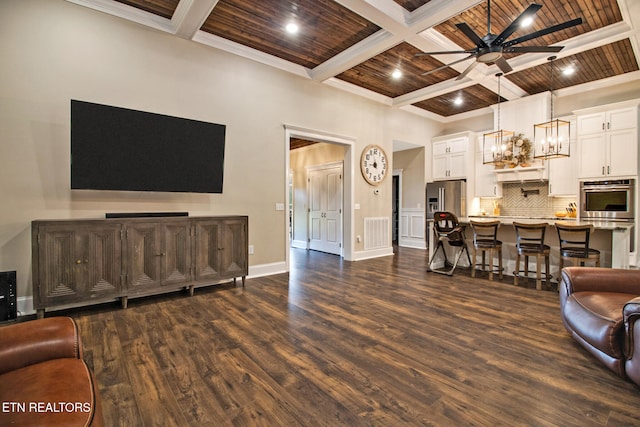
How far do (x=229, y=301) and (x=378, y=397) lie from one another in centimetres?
229

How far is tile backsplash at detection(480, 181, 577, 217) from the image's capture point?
6.44m

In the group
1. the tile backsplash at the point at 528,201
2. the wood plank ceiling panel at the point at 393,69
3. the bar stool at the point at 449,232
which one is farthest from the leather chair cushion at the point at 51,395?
the tile backsplash at the point at 528,201

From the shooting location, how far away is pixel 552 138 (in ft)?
15.8

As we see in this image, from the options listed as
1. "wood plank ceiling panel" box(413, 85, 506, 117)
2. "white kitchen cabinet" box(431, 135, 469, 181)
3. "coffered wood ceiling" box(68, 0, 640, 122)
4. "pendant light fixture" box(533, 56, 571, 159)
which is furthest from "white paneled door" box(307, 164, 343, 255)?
"pendant light fixture" box(533, 56, 571, 159)

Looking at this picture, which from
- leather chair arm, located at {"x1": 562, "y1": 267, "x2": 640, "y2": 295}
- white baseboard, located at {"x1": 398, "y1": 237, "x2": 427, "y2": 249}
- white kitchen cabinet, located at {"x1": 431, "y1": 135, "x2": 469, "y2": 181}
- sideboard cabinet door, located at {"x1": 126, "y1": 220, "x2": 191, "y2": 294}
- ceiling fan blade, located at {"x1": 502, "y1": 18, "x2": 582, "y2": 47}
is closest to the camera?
leather chair arm, located at {"x1": 562, "y1": 267, "x2": 640, "y2": 295}

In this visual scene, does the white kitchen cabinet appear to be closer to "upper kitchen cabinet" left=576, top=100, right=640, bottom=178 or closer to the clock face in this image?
the clock face

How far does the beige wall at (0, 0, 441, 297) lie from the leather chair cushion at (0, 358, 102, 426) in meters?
→ 2.73

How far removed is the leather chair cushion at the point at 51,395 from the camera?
0.91 meters

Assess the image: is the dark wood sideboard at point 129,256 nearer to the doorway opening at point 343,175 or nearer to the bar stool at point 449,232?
the doorway opening at point 343,175

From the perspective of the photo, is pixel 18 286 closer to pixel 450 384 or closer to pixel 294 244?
pixel 450 384

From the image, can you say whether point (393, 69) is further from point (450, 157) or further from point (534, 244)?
point (534, 244)

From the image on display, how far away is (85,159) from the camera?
3240 millimetres

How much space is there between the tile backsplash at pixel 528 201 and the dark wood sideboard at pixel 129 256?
617 centimetres

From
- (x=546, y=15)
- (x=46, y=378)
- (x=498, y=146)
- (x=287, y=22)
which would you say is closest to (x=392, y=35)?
(x=287, y=22)
